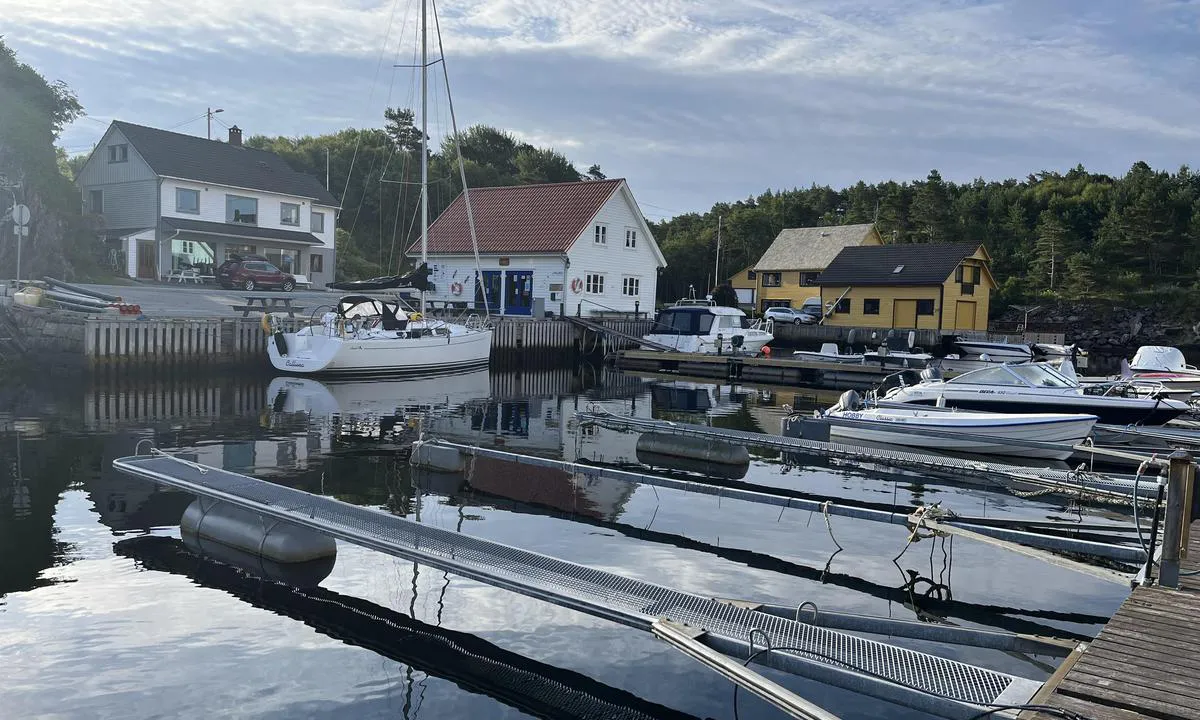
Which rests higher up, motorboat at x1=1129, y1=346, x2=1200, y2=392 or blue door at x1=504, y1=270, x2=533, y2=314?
blue door at x1=504, y1=270, x2=533, y2=314

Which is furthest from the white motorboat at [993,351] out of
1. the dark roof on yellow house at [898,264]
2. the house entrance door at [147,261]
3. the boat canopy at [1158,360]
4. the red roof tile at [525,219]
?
the house entrance door at [147,261]

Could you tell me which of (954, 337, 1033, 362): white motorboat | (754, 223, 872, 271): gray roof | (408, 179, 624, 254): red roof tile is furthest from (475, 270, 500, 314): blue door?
(754, 223, 872, 271): gray roof

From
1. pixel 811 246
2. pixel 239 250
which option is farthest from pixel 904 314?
pixel 239 250

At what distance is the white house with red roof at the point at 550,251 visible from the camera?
41750mm

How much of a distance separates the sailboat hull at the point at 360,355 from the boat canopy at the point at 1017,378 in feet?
55.1

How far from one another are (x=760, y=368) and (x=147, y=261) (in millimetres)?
29794

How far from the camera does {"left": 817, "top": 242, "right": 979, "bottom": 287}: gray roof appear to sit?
48219 millimetres

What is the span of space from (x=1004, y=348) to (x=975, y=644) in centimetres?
3511

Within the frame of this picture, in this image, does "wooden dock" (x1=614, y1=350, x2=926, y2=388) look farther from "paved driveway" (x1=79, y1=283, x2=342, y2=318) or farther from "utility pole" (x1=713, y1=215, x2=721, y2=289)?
"utility pole" (x1=713, y1=215, x2=721, y2=289)

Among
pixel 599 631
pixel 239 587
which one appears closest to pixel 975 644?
pixel 599 631

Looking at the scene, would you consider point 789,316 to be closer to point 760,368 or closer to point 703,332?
point 703,332

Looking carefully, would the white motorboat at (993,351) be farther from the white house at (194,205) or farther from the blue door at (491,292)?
the white house at (194,205)

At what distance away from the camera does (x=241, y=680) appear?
685cm

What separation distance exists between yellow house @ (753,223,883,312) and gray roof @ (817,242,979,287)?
8560 mm
